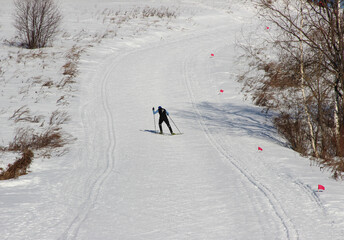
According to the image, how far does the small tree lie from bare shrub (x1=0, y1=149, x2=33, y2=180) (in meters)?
17.4

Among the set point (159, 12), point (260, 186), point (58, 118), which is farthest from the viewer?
point (159, 12)

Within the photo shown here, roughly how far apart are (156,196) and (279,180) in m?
3.38

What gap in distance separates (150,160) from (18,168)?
3.88 m

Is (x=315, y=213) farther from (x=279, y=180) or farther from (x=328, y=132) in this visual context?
(x=328, y=132)

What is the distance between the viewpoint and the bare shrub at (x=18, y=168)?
32.7 ft

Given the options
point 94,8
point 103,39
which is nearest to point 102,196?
point 103,39

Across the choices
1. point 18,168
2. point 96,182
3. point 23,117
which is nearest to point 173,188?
point 96,182

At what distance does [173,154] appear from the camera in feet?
41.2

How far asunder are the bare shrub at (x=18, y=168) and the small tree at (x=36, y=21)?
1738 cm

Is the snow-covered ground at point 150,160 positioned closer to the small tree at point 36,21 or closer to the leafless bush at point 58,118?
Result: the leafless bush at point 58,118

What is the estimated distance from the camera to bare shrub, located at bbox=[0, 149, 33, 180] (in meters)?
9.95

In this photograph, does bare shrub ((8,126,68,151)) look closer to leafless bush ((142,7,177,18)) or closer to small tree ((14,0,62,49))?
small tree ((14,0,62,49))

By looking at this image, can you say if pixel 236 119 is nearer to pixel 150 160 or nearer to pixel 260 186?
pixel 150 160

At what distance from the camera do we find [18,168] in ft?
33.6
